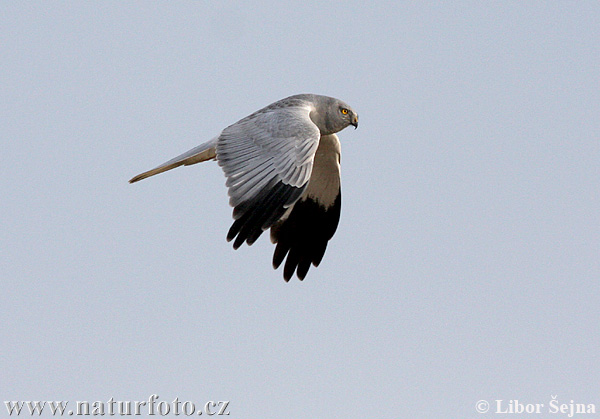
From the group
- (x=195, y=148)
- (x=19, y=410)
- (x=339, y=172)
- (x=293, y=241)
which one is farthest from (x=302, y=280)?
(x=19, y=410)

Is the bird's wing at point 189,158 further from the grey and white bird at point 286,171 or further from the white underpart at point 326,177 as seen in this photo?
the white underpart at point 326,177

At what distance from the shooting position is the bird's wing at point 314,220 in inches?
407

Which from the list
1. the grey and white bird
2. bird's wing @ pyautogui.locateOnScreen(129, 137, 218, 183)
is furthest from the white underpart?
bird's wing @ pyautogui.locateOnScreen(129, 137, 218, 183)

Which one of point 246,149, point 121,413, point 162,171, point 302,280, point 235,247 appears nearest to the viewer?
point 235,247

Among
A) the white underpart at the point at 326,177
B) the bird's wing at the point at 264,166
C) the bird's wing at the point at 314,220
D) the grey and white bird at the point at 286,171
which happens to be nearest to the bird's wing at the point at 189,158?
the grey and white bird at the point at 286,171

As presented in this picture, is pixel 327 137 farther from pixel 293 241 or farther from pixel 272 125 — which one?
pixel 272 125

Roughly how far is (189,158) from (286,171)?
1806mm

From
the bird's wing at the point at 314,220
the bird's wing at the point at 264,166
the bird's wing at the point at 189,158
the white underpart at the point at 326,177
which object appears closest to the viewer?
the bird's wing at the point at 264,166

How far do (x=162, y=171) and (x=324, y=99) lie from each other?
2.06 meters

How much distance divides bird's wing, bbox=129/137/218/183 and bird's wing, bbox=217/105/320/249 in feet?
1.17

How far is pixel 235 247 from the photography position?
25.1 feet

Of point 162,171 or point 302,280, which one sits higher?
point 162,171

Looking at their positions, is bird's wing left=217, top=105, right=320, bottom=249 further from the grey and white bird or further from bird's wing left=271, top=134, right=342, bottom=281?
bird's wing left=271, top=134, right=342, bottom=281

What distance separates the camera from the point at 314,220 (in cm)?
1073
